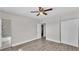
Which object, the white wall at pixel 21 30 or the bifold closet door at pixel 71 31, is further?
the white wall at pixel 21 30

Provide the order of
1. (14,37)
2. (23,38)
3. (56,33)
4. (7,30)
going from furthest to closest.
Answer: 1. (23,38)
2. (14,37)
3. (56,33)
4. (7,30)

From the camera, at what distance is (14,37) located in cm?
324

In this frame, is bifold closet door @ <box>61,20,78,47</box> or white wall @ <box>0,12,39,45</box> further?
white wall @ <box>0,12,39,45</box>

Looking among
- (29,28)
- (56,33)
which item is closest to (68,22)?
(56,33)

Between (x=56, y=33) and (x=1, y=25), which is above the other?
(x=1, y=25)

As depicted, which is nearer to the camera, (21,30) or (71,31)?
(71,31)

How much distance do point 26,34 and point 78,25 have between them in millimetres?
2320

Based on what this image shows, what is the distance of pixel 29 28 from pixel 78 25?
204cm

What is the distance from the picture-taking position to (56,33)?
3.04m

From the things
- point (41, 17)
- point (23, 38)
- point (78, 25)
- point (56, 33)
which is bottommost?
point (23, 38)
